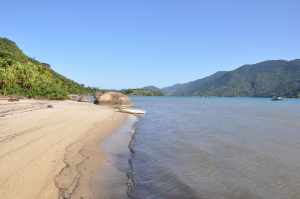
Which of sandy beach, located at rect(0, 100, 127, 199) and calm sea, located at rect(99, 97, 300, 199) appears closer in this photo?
sandy beach, located at rect(0, 100, 127, 199)

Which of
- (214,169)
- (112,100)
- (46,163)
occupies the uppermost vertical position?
(112,100)

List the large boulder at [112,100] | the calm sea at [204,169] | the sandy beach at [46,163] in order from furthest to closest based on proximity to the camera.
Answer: the large boulder at [112,100] < the calm sea at [204,169] < the sandy beach at [46,163]

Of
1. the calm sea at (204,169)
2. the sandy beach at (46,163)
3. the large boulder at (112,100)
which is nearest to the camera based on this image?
the sandy beach at (46,163)

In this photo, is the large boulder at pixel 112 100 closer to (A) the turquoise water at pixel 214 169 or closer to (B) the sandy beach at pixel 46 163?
(A) the turquoise water at pixel 214 169

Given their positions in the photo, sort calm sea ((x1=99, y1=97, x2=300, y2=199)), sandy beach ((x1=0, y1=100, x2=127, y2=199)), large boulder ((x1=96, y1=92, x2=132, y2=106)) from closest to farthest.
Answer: sandy beach ((x1=0, y1=100, x2=127, y2=199)), calm sea ((x1=99, y1=97, x2=300, y2=199)), large boulder ((x1=96, y1=92, x2=132, y2=106))

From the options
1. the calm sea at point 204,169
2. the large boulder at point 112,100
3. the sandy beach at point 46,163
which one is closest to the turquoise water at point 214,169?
the calm sea at point 204,169

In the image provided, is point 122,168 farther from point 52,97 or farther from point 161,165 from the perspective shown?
point 52,97

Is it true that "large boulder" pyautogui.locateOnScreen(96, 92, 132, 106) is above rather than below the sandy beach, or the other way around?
above

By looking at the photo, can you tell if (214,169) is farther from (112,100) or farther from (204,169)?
(112,100)

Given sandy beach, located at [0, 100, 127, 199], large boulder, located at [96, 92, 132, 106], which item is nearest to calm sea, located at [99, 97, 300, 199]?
sandy beach, located at [0, 100, 127, 199]

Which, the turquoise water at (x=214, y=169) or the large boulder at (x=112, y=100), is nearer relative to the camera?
the turquoise water at (x=214, y=169)

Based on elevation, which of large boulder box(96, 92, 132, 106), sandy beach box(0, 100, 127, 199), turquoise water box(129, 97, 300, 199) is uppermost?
large boulder box(96, 92, 132, 106)

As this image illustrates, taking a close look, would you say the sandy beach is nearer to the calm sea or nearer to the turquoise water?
the calm sea

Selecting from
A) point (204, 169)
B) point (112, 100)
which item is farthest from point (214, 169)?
point (112, 100)
